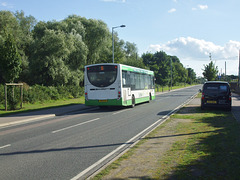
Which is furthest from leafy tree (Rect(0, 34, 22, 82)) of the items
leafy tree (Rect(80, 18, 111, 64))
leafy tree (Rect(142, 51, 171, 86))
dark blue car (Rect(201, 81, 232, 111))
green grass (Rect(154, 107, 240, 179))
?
leafy tree (Rect(142, 51, 171, 86))

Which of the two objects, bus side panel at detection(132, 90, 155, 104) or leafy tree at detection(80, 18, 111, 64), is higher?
leafy tree at detection(80, 18, 111, 64)

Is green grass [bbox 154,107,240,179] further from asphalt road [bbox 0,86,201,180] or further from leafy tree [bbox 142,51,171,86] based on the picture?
leafy tree [bbox 142,51,171,86]

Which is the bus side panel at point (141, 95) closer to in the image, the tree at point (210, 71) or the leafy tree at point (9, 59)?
the leafy tree at point (9, 59)

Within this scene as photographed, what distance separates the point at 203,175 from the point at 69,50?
32.2 meters

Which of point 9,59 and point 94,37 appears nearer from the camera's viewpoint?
point 9,59

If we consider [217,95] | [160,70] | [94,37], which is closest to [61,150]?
[217,95]

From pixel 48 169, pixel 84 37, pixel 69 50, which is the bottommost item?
pixel 48 169

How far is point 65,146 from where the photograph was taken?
7.29 meters

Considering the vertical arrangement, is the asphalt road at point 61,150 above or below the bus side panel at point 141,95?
below

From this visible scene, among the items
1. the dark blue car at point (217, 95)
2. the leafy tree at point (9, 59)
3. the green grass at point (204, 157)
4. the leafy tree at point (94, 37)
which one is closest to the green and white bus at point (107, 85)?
the leafy tree at point (9, 59)

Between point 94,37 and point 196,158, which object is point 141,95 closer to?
point 196,158

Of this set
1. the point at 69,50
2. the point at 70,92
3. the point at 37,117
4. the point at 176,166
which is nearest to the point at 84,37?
the point at 69,50

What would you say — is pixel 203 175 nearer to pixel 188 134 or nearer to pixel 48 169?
pixel 48 169

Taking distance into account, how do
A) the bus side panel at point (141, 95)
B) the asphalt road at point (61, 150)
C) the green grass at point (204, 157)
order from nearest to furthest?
the green grass at point (204, 157) < the asphalt road at point (61, 150) < the bus side panel at point (141, 95)
